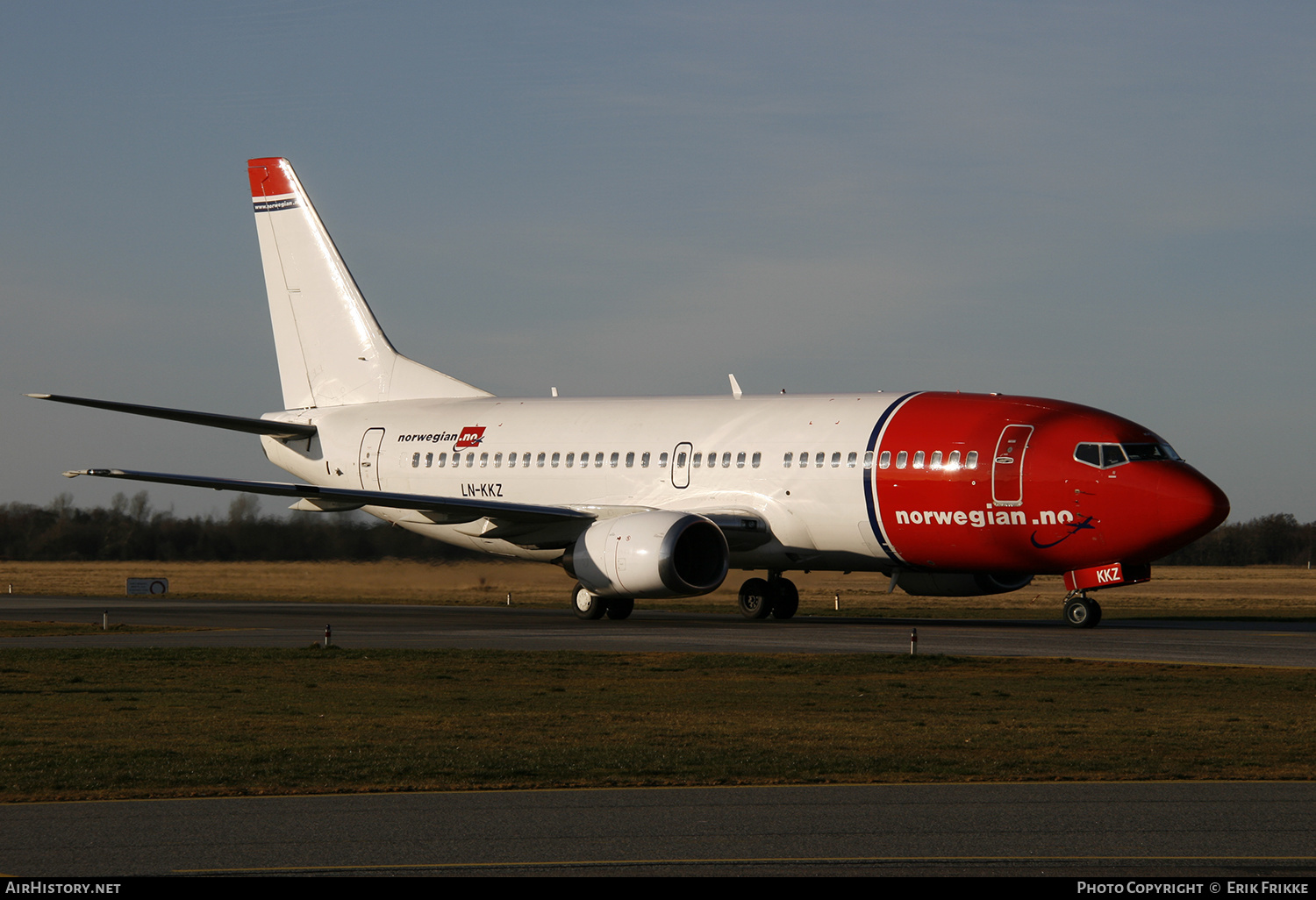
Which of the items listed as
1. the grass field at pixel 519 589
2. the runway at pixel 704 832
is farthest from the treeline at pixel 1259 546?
the runway at pixel 704 832

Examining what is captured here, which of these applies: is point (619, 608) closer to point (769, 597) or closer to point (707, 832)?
point (769, 597)

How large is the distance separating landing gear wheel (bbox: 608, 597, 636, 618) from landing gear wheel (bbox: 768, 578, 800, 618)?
124 inches

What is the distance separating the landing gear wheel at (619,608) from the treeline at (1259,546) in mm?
74531

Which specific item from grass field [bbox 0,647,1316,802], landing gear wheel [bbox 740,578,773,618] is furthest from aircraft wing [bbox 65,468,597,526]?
grass field [bbox 0,647,1316,802]

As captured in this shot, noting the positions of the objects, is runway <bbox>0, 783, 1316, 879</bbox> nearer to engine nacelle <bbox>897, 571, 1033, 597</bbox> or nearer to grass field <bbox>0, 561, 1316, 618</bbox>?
engine nacelle <bbox>897, 571, 1033, 597</bbox>

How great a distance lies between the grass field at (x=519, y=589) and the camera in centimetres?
3769

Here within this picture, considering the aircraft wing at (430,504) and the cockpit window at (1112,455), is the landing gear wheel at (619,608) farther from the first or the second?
the cockpit window at (1112,455)

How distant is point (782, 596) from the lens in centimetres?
3356

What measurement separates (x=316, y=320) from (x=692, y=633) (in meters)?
18.0

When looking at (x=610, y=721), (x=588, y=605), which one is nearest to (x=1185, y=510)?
(x=588, y=605)
